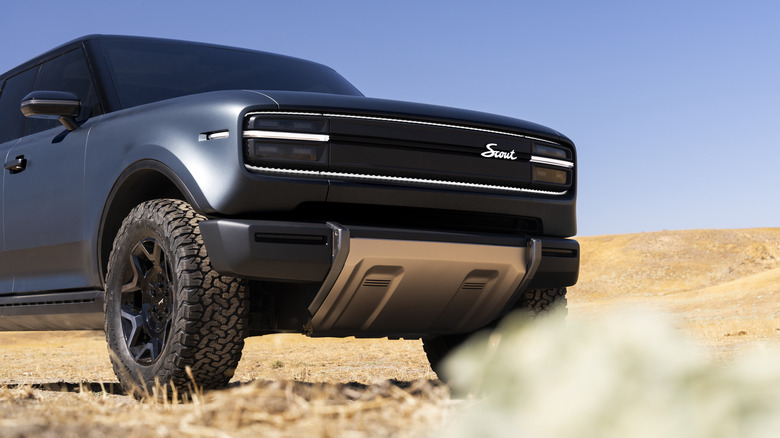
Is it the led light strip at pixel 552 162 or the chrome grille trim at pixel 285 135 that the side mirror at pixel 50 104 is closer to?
the chrome grille trim at pixel 285 135

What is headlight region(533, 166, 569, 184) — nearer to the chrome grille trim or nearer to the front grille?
the front grille

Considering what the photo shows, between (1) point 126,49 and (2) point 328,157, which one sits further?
(1) point 126,49

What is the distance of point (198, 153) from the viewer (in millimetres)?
4059

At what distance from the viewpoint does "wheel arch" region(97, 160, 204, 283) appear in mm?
4438

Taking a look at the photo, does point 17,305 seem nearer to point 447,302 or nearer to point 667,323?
point 447,302

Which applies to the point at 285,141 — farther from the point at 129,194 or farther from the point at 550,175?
the point at 550,175

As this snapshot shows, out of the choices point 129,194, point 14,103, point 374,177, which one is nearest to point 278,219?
point 374,177

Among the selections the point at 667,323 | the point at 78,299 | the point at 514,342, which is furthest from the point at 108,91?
the point at 667,323

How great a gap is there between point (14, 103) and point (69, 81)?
1.03m

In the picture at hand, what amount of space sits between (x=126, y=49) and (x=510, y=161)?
8.72ft

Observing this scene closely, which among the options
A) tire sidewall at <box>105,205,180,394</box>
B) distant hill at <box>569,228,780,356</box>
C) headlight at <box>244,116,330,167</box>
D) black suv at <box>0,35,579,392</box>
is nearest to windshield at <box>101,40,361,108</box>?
black suv at <box>0,35,579,392</box>

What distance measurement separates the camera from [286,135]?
12.9ft

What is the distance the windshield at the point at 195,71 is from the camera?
529 cm

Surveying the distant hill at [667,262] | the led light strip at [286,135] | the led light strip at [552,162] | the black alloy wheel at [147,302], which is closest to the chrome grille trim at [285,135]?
the led light strip at [286,135]
